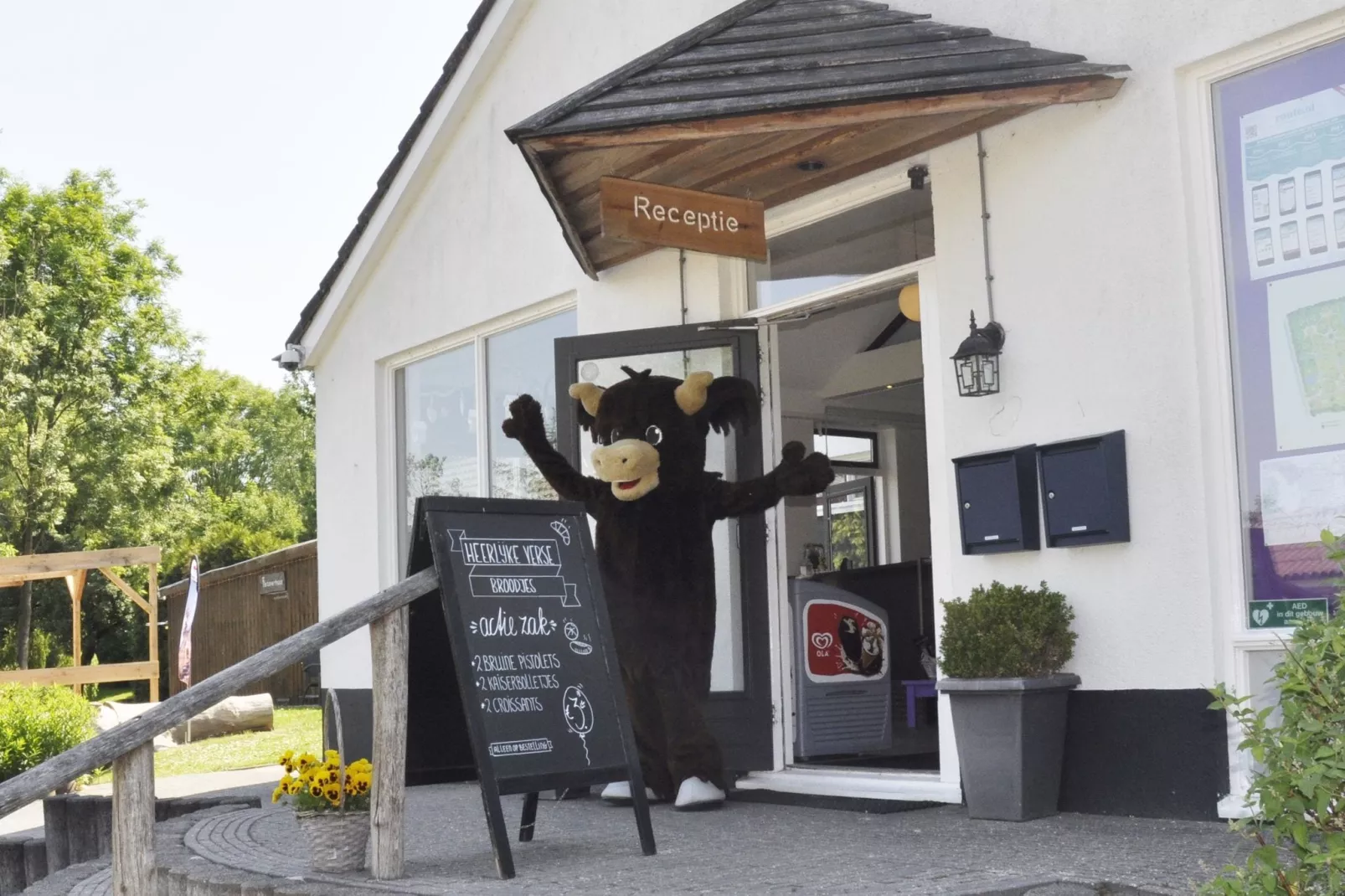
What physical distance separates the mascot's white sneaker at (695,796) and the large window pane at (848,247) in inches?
93.9

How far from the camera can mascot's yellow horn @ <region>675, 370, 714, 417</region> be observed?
6.30 metres

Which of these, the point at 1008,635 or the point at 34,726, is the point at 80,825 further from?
the point at 1008,635

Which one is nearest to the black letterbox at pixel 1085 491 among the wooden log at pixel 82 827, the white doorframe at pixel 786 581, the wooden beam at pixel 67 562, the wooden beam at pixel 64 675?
the white doorframe at pixel 786 581

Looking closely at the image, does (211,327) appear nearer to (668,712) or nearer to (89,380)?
(89,380)

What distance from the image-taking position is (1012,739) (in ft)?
17.2

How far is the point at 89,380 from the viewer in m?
25.8

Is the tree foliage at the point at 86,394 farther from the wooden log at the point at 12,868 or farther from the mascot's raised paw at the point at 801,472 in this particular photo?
the mascot's raised paw at the point at 801,472

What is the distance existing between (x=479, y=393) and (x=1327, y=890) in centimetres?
718

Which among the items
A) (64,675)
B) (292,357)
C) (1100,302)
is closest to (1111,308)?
(1100,302)

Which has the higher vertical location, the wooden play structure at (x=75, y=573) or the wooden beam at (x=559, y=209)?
the wooden beam at (x=559, y=209)

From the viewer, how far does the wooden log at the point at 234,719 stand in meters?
16.9

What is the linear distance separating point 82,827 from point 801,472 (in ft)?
14.5

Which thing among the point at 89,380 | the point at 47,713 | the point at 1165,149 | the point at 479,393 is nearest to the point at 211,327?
the point at 89,380

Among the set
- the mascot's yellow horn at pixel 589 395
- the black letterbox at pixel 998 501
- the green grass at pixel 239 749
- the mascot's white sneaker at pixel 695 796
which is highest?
the mascot's yellow horn at pixel 589 395
